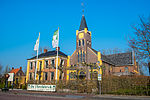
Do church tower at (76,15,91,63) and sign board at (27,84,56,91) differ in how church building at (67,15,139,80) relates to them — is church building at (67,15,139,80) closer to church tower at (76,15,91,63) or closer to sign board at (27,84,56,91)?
church tower at (76,15,91,63)

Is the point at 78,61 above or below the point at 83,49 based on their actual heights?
below

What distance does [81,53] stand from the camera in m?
36.3

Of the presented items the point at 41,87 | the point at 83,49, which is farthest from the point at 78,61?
the point at 41,87

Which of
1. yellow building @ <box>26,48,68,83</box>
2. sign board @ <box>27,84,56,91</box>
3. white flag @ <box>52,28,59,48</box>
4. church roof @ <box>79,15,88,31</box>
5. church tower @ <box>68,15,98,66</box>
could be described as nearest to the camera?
sign board @ <box>27,84,56,91</box>

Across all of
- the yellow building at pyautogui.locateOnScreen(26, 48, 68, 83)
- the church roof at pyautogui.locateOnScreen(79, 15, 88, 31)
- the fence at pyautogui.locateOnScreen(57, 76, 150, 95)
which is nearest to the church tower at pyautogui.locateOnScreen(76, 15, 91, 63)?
the church roof at pyautogui.locateOnScreen(79, 15, 88, 31)

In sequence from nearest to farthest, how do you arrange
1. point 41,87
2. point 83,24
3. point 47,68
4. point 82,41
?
point 41,87 < point 47,68 < point 82,41 < point 83,24

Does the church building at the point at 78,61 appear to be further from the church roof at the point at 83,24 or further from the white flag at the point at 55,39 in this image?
the white flag at the point at 55,39

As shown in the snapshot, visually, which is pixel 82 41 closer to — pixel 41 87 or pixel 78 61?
pixel 78 61

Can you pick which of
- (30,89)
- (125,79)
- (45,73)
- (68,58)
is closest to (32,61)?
(45,73)

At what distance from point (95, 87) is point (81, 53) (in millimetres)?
18908

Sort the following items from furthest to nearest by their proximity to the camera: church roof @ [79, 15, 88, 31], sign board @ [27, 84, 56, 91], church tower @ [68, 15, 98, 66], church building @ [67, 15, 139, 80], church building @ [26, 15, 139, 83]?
1. church roof @ [79, 15, 88, 31]
2. church tower @ [68, 15, 98, 66]
3. church building @ [26, 15, 139, 83]
4. church building @ [67, 15, 139, 80]
5. sign board @ [27, 84, 56, 91]

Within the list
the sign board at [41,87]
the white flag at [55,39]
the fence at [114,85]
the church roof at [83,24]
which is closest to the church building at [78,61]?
the church roof at [83,24]

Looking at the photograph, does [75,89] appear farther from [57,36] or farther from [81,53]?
[81,53]

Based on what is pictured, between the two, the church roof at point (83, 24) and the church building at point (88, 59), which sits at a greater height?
the church roof at point (83, 24)
